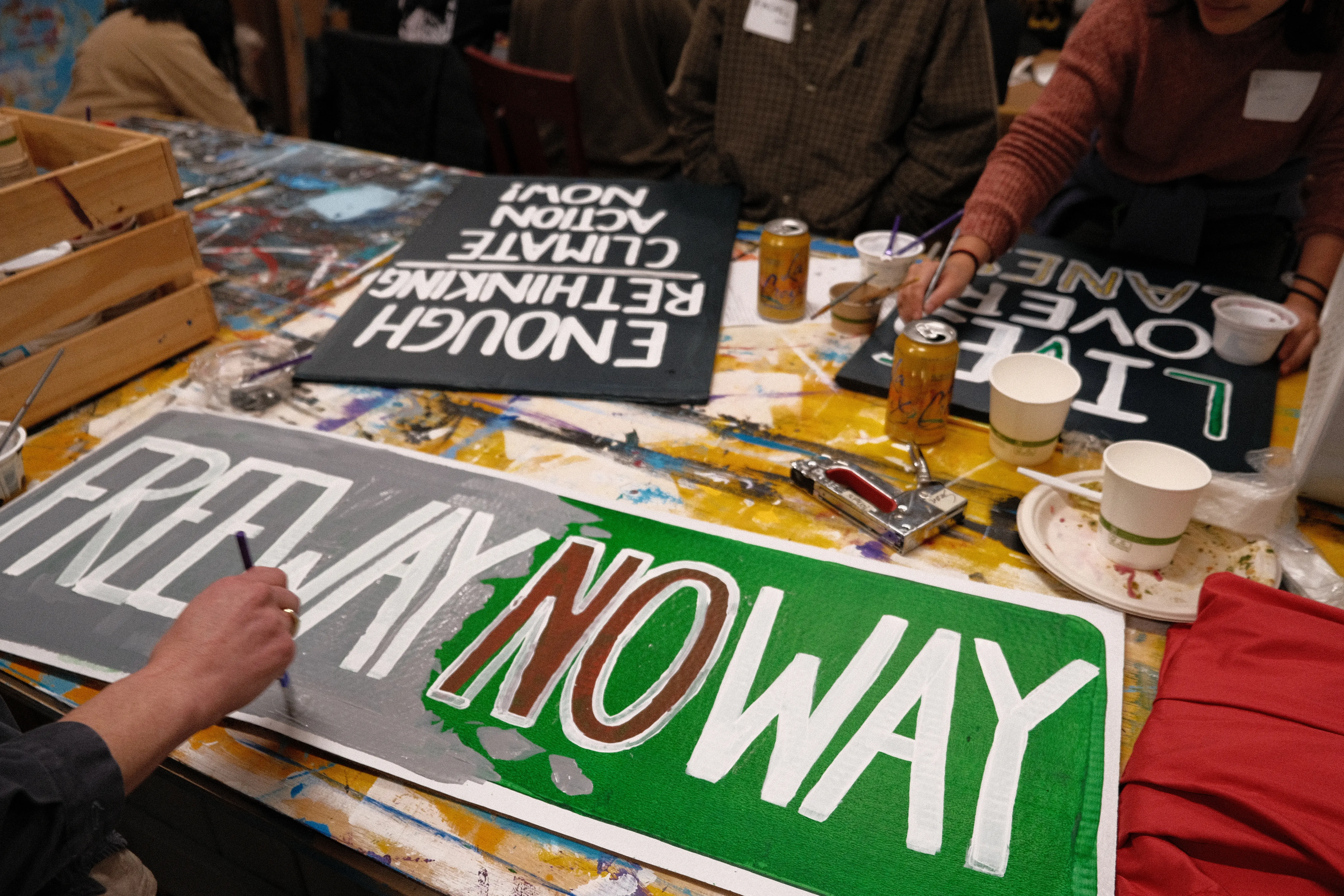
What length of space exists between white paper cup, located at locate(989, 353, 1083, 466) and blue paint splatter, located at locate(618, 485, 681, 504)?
1.34ft

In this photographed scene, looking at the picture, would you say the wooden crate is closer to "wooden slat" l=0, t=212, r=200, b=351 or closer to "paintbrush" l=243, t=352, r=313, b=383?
"wooden slat" l=0, t=212, r=200, b=351

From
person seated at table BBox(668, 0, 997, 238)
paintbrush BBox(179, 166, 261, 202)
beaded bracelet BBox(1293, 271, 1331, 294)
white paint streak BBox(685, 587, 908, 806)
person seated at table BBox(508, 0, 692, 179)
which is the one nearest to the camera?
white paint streak BBox(685, 587, 908, 806)

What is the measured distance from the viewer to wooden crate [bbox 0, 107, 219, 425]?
110 centimetres

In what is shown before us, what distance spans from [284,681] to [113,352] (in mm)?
707

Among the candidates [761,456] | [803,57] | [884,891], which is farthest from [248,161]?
[884,891]

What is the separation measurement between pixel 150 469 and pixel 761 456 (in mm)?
776

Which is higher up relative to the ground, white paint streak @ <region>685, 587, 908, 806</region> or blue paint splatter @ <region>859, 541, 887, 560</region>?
blue paint splatter @ <region>859, 541, 887, 560</region>

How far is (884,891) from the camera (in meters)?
0.63

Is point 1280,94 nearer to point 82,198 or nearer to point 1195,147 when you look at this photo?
point 1195,147

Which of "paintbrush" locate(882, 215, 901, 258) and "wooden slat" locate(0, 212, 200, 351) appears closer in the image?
"wooden slat" locate(0, 212, 200, 351)

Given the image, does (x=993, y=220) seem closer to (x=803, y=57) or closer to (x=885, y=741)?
(x=803, y=57)

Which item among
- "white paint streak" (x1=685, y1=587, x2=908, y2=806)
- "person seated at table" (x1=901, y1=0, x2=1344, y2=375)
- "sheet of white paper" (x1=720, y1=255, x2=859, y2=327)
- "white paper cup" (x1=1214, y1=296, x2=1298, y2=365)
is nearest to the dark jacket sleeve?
"white paint streak" (x1=685, y1=587, x2=908, y2=806)

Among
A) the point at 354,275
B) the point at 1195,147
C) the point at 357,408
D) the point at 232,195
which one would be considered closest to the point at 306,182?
the point at 232,195

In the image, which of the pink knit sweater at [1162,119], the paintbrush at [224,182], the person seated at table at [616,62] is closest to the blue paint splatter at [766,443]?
the pink knit sweater at [1162,119]
